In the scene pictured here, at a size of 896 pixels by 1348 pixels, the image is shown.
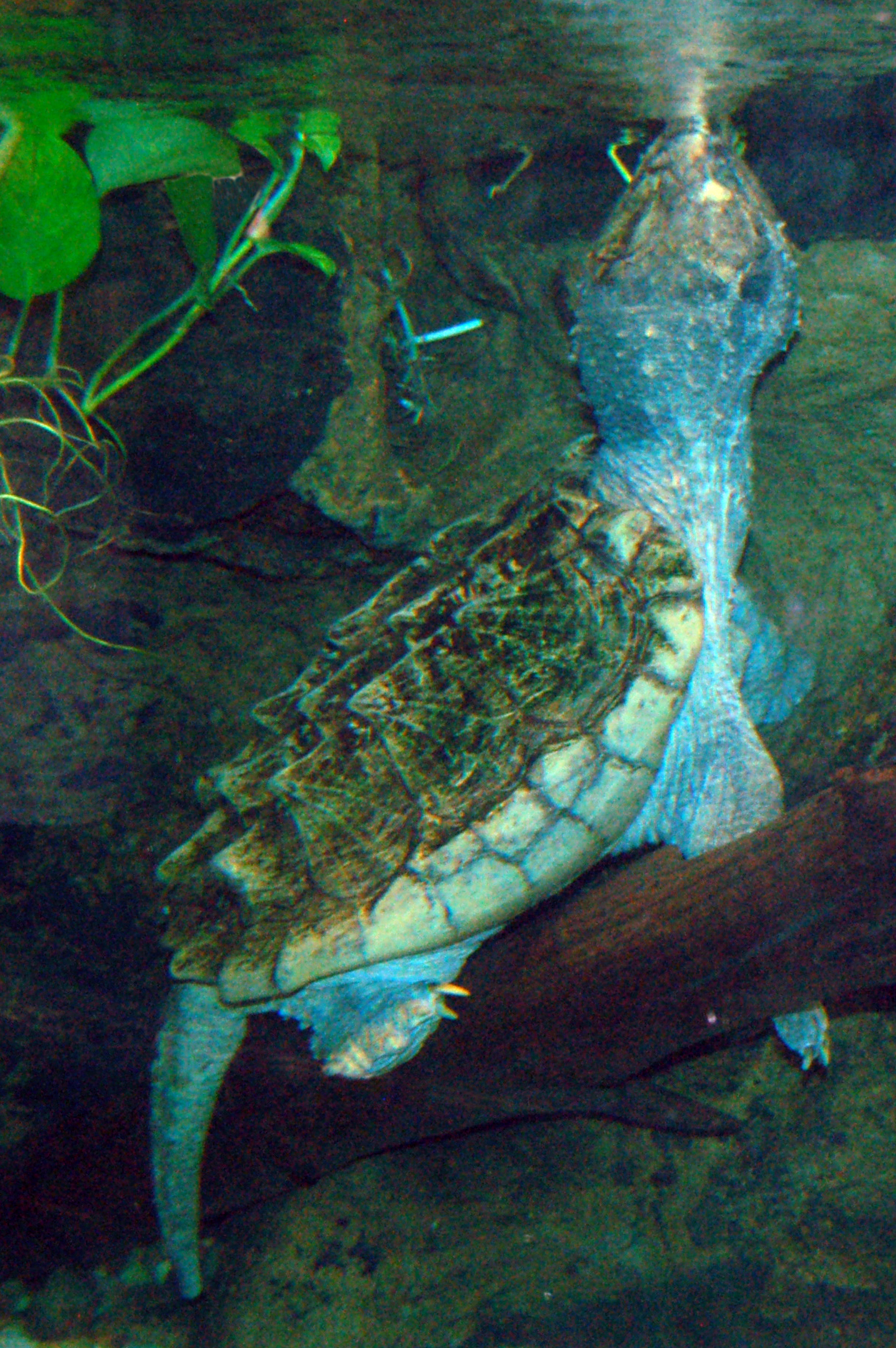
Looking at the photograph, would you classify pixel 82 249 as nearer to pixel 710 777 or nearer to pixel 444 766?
pixel 444 766

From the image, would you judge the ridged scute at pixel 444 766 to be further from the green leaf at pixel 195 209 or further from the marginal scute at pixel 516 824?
the green leaf at pixel 195 209

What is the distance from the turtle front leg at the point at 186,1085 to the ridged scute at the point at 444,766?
0.15 meters

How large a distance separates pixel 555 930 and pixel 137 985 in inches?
49.7

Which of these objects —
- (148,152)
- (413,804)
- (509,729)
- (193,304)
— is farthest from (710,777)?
(148,152)

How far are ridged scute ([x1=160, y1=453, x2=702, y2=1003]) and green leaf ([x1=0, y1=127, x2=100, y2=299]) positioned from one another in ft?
4.81

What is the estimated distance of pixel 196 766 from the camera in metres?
2.77

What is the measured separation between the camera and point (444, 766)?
76.8 inches

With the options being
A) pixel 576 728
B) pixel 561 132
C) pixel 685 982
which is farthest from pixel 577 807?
pixel 561 132

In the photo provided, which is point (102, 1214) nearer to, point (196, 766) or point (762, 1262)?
point (196, 766)

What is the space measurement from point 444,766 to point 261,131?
231 centimetres

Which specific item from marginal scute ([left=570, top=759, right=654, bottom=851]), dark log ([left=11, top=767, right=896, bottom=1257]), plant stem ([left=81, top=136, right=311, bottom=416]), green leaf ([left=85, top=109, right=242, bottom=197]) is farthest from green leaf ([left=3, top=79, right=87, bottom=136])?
dark log ([left=11, top=767, right=896, bottom=1257])

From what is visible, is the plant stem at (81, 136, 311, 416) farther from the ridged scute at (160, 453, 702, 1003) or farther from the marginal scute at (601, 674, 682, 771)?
the marginal scute at (601, 674, 682, 771)

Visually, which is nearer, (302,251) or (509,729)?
(509,729)

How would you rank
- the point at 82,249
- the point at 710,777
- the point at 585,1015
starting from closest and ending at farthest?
the point at 585,1015 → the point at 710,777 → the point at 82,249
